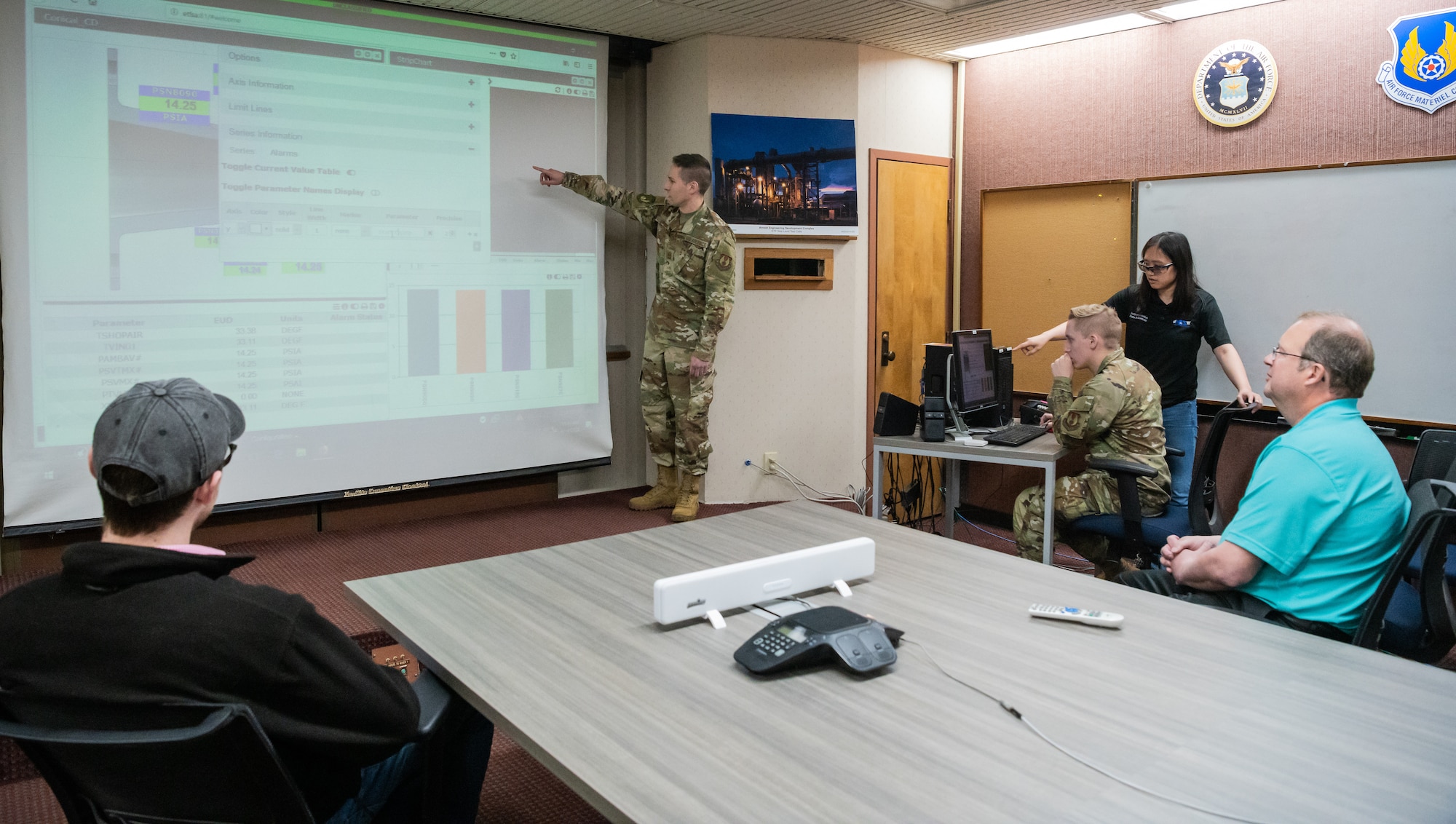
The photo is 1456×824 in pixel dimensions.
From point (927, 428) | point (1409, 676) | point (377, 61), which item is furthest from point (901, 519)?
point (1409, 676)

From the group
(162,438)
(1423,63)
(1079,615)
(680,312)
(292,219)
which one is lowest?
(1079,615)

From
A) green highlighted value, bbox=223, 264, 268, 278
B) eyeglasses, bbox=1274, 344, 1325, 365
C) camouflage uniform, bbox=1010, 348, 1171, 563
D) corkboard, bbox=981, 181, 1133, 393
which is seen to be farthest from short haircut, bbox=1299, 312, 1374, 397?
green highlighted value, bbox=223, 264, 268, 278

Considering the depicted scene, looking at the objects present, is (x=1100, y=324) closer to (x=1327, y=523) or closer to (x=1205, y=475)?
(x=1205, y=475)

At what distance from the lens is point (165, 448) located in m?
1.28

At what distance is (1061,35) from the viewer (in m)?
4.70

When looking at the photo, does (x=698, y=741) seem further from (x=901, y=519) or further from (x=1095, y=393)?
(x=901, y=519)

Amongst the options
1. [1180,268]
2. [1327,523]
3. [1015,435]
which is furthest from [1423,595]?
[1180,268]

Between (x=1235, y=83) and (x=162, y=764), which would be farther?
(x=1235, y=83)

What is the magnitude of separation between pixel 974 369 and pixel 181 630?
338 centimetres

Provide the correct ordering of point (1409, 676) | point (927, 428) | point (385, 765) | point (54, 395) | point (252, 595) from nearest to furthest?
1. point (252, 595)
2. point (1409, 676)
3. point (385, 765)
4. point (54, 395)
5. point (927, 428)

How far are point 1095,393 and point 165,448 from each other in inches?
117

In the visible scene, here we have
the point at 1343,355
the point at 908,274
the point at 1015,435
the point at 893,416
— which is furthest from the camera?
the point at 908,274

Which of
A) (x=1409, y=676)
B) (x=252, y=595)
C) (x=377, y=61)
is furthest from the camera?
(x=377, y=61)

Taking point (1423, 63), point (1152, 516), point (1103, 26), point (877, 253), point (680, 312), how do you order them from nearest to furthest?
point (1152, 516) → point (1423, 63) → point (1103, 26) → point (680, 312) → point (877, 253)
